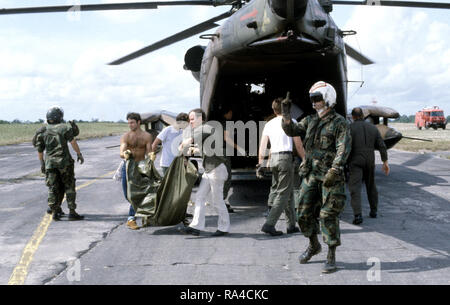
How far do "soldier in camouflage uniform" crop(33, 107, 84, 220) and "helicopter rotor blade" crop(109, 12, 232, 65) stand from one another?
101 inches

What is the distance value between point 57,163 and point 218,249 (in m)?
3.42

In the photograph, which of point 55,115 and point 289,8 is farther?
point 55,115

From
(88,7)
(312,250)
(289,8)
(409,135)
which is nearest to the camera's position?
(312,250)

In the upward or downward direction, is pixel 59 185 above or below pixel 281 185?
below

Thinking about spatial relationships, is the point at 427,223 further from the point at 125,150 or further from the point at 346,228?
the point at 125,150

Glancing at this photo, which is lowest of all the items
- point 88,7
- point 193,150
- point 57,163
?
point 57,163

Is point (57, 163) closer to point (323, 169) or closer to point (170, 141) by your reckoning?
point (170, 141)

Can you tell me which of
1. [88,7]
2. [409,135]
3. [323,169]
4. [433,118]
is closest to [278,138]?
[323,169]

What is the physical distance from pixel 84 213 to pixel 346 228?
15.0 feet

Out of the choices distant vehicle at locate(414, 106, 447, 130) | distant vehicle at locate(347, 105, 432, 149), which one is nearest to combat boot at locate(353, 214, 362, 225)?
distant vehicle at locate(347, 105, 432, 149)

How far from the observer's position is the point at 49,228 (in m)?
6.99

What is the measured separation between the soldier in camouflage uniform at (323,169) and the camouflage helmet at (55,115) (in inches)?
177

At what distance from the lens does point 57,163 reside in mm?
7551
